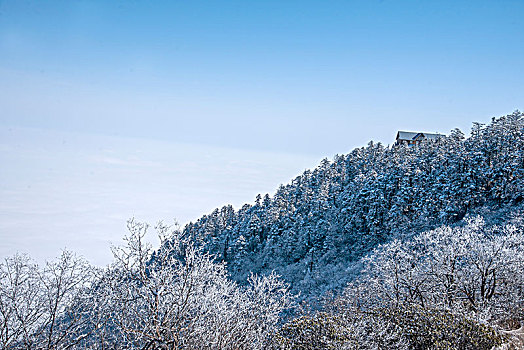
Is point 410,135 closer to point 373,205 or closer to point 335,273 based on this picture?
point 373,205

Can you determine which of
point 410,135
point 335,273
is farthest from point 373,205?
point 410,135

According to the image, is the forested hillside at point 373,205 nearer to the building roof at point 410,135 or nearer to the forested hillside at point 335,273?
the forested hillside at point 335,273

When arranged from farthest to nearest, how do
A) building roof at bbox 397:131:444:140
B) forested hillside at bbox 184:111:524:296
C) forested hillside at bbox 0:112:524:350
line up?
building roof at bbox 397:131:444:140 → forested hillside at bbox 184:111:524:296 → forested hillside at bbox 0:112:524:350

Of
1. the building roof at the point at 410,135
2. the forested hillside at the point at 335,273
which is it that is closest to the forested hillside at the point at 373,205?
the forested hillside at the point at 335,273

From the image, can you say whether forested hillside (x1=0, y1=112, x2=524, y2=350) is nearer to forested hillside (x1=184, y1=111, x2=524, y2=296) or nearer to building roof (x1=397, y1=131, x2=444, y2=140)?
forested hillside (x1=184, y1=111, x2=524, y2=296)

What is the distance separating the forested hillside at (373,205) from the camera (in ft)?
144

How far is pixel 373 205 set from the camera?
53.4 m

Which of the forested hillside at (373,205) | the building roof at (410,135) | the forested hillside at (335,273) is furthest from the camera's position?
the building roof at (410,135)

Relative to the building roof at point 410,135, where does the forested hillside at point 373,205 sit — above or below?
below

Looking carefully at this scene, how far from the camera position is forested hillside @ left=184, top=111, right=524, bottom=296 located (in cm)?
4397

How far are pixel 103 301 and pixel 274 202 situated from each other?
5902 cm

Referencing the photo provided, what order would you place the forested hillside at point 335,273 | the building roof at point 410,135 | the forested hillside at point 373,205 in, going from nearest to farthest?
the forested hillside at point 335,273 < the forested hillside at point 373,205 < the building roof at point 410,135

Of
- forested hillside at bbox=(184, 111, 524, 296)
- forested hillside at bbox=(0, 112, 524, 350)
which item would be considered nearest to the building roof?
forested hillside at bbox=(0, 112, 524, 350)

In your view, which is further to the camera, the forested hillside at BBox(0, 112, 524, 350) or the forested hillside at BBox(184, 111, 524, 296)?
the forested hillside at BBox(184, 111, 524, 296)
